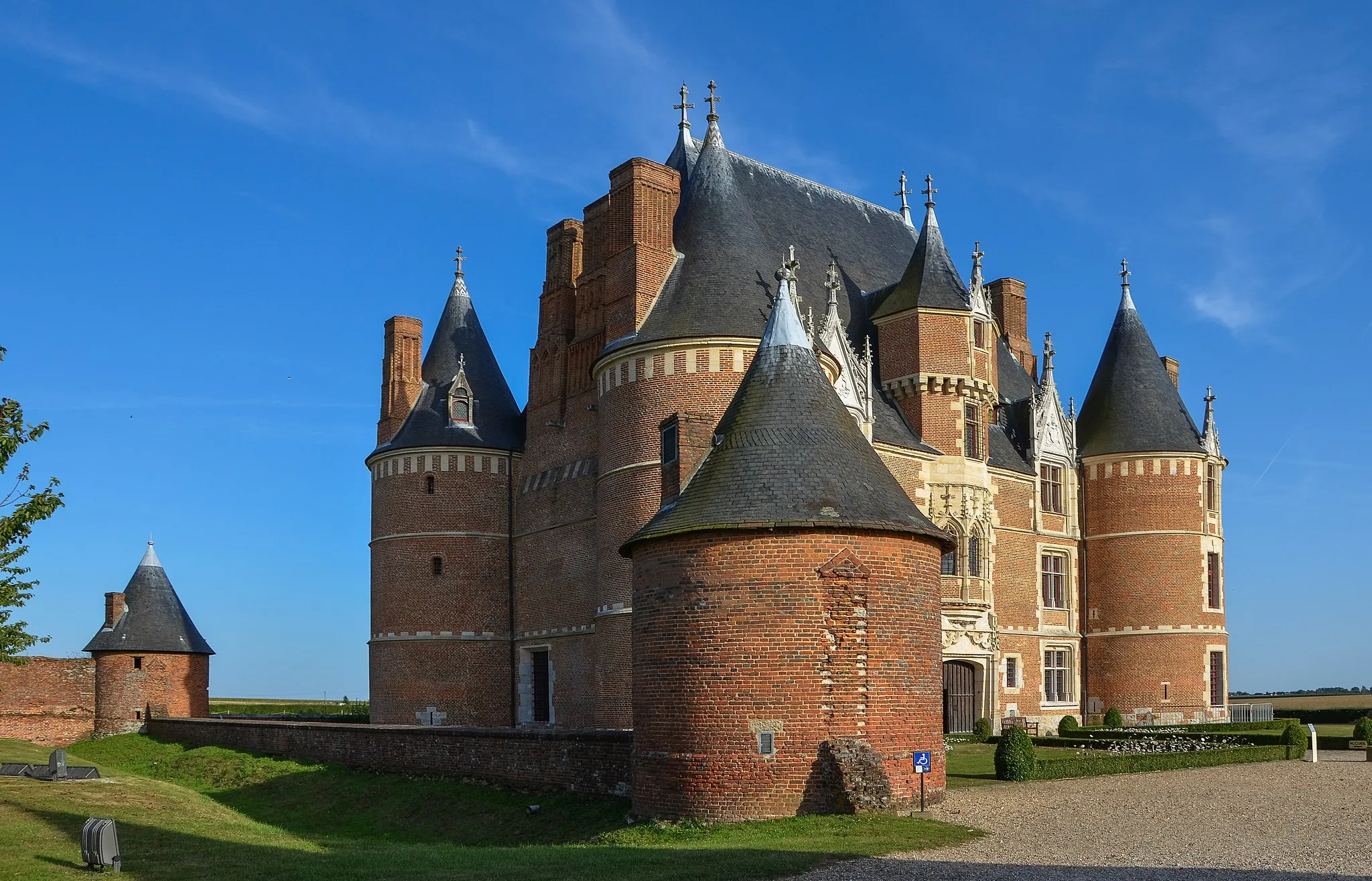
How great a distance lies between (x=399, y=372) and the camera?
39.4 m

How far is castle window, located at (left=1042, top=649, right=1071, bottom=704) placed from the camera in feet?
135

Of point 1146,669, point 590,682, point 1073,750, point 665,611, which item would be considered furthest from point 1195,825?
point 1146,669

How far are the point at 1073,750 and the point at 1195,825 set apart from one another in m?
13.7

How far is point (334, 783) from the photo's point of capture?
29875mm

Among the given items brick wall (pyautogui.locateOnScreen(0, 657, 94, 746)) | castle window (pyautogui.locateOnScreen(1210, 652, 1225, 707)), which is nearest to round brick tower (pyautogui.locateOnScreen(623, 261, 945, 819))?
castle window (pyautogui.locateOnScreen(1210, 652, 1225, 707))

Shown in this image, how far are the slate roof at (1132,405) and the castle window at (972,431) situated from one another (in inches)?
278

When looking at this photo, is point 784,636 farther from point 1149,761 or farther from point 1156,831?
point 1149,761

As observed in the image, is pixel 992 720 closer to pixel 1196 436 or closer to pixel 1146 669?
pixel 1146 669

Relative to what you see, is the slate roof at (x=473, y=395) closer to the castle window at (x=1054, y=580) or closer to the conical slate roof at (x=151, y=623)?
the conical slate roof at (x=151, y=623)

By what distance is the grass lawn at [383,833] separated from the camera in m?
14.8

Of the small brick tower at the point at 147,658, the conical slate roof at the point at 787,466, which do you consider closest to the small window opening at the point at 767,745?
the conical slate roof at the point at 787,466

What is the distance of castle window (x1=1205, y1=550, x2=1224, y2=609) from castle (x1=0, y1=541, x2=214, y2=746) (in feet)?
110

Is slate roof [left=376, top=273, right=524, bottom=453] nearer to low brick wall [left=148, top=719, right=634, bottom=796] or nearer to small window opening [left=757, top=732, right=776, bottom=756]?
low brick wall [left=148, top=719, right=634, bottom=796]

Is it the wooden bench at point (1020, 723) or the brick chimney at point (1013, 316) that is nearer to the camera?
the wooden bench at point (1020, 723)
